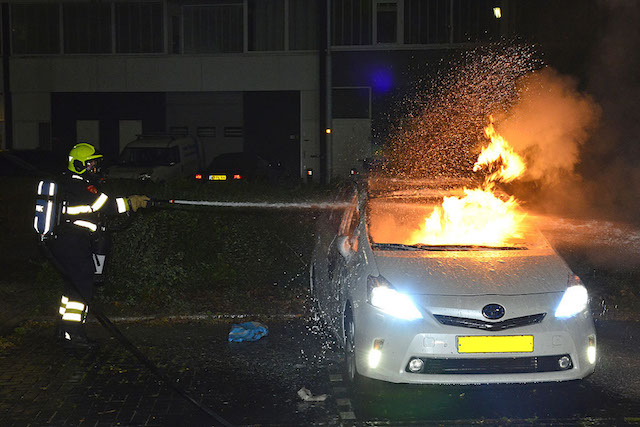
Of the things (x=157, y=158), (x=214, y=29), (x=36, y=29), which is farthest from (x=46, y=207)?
(x=36, y=29)

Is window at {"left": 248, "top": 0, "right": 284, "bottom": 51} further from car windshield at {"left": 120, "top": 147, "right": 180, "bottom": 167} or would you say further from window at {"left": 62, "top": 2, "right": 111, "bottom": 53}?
car windshield at {"left": 120, "top": 147, "right": 180, "bottom": 167}

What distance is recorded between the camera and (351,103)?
28266 millimetres

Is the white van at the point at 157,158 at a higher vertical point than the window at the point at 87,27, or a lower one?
lower

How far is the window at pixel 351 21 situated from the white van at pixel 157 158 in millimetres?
8002

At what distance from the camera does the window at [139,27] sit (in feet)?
97.1

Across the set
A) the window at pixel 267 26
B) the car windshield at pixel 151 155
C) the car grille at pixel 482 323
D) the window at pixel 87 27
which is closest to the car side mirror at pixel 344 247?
the car grille at pixel 482 323

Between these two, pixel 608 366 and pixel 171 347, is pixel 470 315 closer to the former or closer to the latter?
pixel 608 366

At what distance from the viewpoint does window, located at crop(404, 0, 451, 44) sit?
89.6ft

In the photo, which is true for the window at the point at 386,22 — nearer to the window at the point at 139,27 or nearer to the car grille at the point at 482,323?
the window at the point at 139,27

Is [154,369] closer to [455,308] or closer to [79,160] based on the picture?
[79,160]

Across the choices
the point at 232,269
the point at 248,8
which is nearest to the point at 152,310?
the point at 232,269

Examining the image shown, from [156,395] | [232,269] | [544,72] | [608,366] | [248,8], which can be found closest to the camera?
[156,395]

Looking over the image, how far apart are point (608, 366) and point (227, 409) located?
3.31 metres

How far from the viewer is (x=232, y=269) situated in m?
9.64
